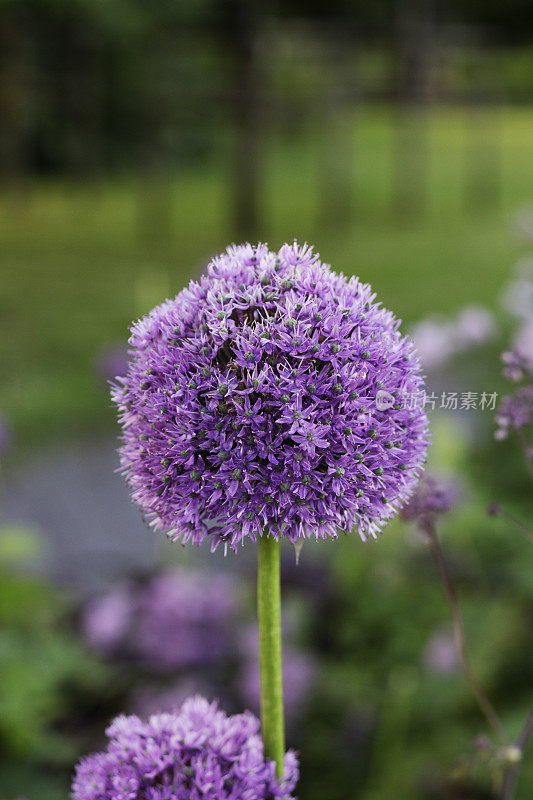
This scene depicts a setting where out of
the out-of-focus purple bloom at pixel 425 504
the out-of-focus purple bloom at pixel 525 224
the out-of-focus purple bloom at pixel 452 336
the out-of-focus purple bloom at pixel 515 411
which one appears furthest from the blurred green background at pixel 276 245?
the out-of-focus purple bloom at pixel 515 411

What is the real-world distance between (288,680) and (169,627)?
20.3 inches

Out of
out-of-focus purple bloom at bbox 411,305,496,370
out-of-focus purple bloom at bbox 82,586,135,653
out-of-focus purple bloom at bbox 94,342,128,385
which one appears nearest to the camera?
out-of-focus purple bloom at bbox 411,305,496,370

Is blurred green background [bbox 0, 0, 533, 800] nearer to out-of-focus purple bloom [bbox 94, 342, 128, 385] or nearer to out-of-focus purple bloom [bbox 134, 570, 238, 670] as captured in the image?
out-of-focus purple bloom [bbox 94, 342, 128, 385]

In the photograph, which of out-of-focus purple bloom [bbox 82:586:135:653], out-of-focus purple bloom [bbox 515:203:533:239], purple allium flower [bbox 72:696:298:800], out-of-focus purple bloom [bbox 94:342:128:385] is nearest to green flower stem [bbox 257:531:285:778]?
purple allium flower [bbox 72:696:298:800]

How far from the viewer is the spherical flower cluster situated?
366 cm

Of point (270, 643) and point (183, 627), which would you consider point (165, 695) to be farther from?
point (270, 643)

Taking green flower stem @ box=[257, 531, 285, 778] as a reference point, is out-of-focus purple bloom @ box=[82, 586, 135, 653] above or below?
above

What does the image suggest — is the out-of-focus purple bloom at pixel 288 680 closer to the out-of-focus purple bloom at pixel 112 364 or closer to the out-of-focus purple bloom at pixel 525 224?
the out-of-focus purple bloom at pixel 112 364

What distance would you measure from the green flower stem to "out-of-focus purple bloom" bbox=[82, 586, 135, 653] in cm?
237

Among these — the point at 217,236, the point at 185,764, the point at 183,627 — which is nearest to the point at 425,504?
the point at 185,764

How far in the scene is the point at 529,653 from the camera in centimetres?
366

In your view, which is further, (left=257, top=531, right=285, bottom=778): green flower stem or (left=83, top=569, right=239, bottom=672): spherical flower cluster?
(left=83, top=569, right=239, bottom=672): spherical flower cluster

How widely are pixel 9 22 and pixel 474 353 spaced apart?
13.9 metres

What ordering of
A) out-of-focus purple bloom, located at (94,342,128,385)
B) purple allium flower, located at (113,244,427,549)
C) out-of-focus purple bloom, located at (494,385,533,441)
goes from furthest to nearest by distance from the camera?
out-of-focus purple bloom, located at (94,342,128,385), out-of-focus purple bloom, located at (494,385,533,441), purple allium flower, located at (113,244,427,549)
